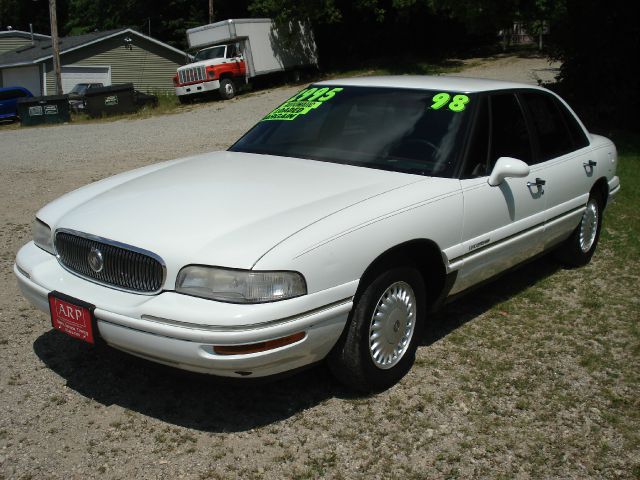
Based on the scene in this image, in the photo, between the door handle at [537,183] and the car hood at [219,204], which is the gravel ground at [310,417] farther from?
the door handle at [537,183]

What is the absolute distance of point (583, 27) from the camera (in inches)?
561

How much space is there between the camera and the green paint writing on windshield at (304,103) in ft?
15.9

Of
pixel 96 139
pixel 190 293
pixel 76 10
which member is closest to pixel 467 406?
pixel 190 293

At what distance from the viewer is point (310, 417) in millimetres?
3531

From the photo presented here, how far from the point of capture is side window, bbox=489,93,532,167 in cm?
445

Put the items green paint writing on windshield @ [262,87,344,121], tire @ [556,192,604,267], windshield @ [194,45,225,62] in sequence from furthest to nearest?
windshield @ [194,45,225,62]
tire @ [556,192,604,267]
green paint writing on windshield @ [262,87,344,121]

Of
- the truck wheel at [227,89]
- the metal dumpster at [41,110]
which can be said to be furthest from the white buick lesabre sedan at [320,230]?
the truck wheel at [227,89]

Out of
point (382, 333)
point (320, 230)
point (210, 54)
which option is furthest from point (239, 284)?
point (210, 54)

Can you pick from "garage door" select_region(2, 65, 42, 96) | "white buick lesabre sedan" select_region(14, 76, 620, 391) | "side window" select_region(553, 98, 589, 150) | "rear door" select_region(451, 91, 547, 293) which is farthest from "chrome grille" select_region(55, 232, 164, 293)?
"garage door" select_region(2, 65, 42, 96)

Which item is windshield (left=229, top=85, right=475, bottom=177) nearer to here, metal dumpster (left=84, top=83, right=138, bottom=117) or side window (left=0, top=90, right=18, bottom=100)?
metal dumpster (left=84, top=83, right=138, bottom=117)

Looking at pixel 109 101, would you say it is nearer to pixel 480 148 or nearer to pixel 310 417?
pixel 480 148

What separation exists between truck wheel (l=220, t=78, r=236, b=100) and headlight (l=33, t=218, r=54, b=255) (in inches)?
889

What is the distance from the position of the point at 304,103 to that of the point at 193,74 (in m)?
21.6

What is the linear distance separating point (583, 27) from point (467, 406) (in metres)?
12.6
